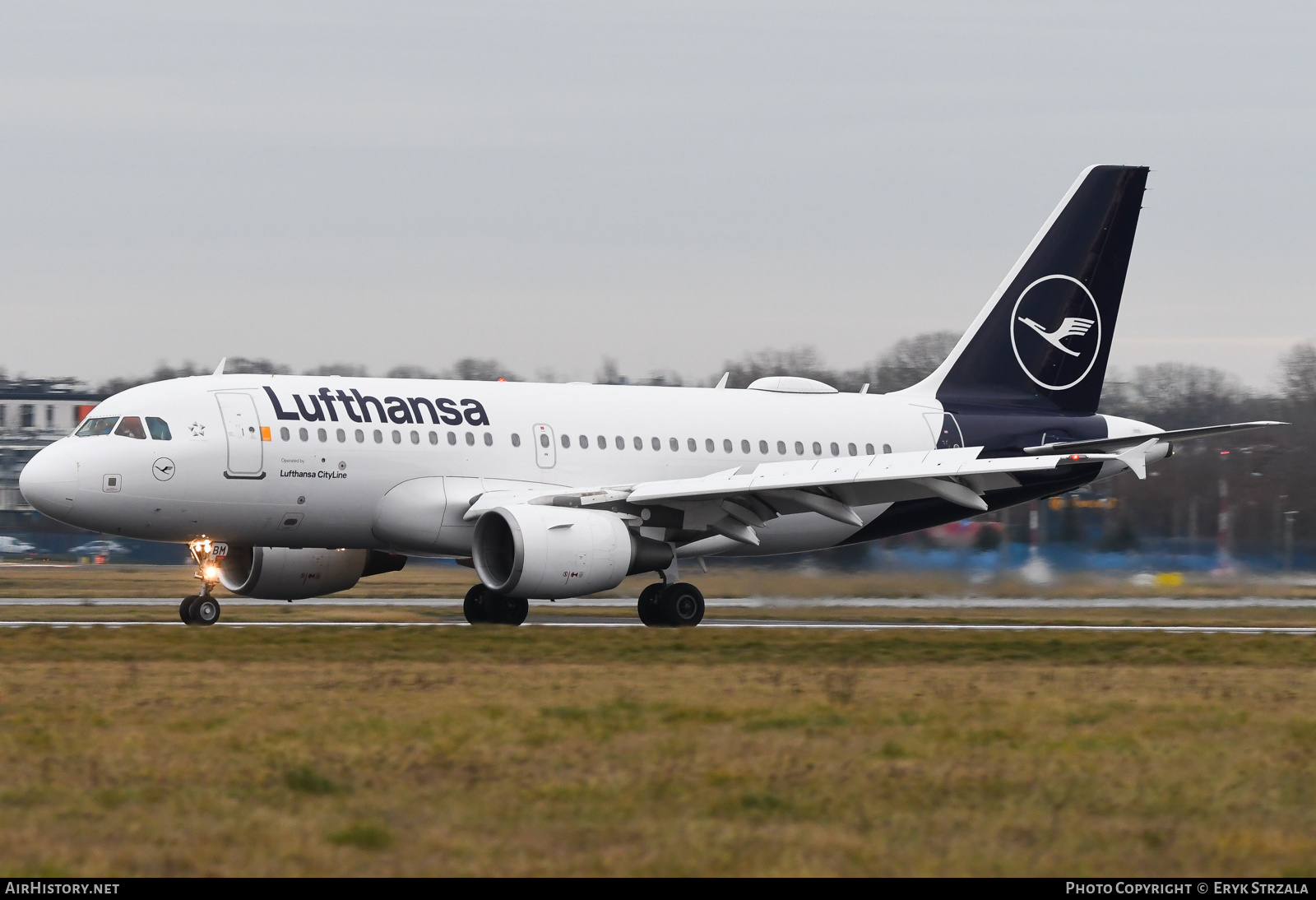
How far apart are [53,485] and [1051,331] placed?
20.0 m

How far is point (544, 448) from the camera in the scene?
30.6 m

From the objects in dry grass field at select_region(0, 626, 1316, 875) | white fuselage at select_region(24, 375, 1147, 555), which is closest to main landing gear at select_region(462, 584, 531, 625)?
white fuselage at select_region(24, 375, 1147, 555)

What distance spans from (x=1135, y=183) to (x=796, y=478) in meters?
12.4

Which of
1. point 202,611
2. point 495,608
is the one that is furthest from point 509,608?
point 202,611

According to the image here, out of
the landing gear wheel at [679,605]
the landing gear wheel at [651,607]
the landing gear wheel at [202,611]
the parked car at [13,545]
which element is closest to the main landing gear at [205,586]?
the landing gear wheel at [202,611]

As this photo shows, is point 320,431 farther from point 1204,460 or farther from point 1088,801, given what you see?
point 1204,460

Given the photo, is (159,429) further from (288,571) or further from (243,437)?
(288,571)

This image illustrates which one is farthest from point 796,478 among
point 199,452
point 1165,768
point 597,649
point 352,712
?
point 1165,768

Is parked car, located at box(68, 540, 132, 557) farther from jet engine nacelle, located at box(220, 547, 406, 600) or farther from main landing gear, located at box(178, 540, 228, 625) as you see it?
main landing gear, located at box(178, 540, 228, 625)

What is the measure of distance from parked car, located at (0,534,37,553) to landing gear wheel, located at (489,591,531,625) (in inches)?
2174

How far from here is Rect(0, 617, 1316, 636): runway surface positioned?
27.4 meters

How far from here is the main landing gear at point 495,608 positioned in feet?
99.0

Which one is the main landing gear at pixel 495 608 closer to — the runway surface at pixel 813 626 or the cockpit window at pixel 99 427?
the runway surface at pixel 813 626

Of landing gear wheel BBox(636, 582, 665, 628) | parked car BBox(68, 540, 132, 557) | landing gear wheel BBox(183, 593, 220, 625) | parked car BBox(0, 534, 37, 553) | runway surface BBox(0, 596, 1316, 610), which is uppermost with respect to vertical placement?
landing gear wheel BBox(183, 593, 220, 625)
